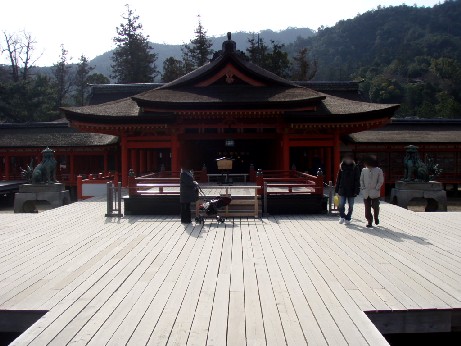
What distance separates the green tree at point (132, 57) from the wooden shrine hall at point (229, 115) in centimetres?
3925

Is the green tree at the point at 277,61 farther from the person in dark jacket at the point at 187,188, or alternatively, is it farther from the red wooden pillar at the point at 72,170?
the person in dark jacket at the point at 187,188

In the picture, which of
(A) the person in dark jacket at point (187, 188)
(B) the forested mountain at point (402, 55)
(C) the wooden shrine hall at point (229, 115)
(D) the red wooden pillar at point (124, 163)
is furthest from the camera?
(B) the forested mountain at point (402, 55)

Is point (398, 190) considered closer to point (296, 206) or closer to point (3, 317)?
point (296, 206)

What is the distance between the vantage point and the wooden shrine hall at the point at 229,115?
2044 centimetres

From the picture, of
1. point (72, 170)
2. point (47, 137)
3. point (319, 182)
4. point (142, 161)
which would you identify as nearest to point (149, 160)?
point (142, 161)

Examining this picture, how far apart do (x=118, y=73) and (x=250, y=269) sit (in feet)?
Answer: 195

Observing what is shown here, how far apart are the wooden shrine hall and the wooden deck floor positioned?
866 centimetres

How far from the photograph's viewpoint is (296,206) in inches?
587

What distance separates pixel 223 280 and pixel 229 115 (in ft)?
47.0

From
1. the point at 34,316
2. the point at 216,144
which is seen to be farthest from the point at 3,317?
the point at 216,144

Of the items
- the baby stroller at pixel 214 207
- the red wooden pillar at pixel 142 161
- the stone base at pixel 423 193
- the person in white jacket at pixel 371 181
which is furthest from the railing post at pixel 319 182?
the red wooden pillar at pixel 142 161

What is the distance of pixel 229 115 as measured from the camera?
2116 cm

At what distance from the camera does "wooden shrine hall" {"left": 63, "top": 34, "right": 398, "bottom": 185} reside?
20438 millimetres

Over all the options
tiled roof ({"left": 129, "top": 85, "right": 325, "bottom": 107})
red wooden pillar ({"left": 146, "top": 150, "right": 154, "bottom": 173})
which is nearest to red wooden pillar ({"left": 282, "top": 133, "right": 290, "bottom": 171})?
tiled roof ({"left": 129, "top": 85, "right": 325, "bottom": 107})
